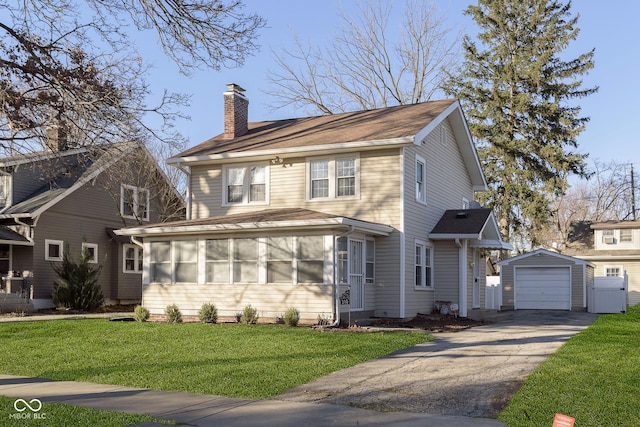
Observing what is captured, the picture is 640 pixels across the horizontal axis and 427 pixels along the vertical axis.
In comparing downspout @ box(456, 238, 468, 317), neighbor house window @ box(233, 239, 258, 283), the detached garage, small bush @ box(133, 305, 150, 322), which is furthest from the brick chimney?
the detached garage

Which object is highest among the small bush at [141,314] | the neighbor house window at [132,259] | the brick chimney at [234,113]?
the brick chimney at [234,113]

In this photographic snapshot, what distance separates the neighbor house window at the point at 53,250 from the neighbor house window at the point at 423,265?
47.7 ft

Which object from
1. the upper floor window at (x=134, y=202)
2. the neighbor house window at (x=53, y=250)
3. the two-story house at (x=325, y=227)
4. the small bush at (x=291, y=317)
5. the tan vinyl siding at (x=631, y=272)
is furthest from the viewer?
the tan vinyl siding at (x=631, y=272)

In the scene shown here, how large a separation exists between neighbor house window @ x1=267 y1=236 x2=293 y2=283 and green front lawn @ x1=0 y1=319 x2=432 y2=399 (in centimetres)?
183

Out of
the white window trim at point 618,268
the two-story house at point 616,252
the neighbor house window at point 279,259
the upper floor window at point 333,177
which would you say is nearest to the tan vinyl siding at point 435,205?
the upper floor window at point 333,177

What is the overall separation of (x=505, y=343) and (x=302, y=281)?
574 cm

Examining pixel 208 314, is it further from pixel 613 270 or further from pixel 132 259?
pixel 613 270

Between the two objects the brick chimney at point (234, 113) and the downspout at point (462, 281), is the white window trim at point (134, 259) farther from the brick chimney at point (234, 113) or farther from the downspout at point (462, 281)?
the downspout at point (462, 281)

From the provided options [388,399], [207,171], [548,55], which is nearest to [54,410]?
[388,399]

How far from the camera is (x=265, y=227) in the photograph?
17.8 metres

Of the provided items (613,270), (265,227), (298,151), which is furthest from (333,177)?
(613,270)

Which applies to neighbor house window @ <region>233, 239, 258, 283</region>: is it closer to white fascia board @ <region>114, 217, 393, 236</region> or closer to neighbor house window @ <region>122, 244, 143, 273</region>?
white fascia board @ <region>114, 217, 393, 236</region>

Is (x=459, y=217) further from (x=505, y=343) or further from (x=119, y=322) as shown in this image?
(x=119, y=322)

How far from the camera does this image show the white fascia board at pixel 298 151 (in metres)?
18.6
